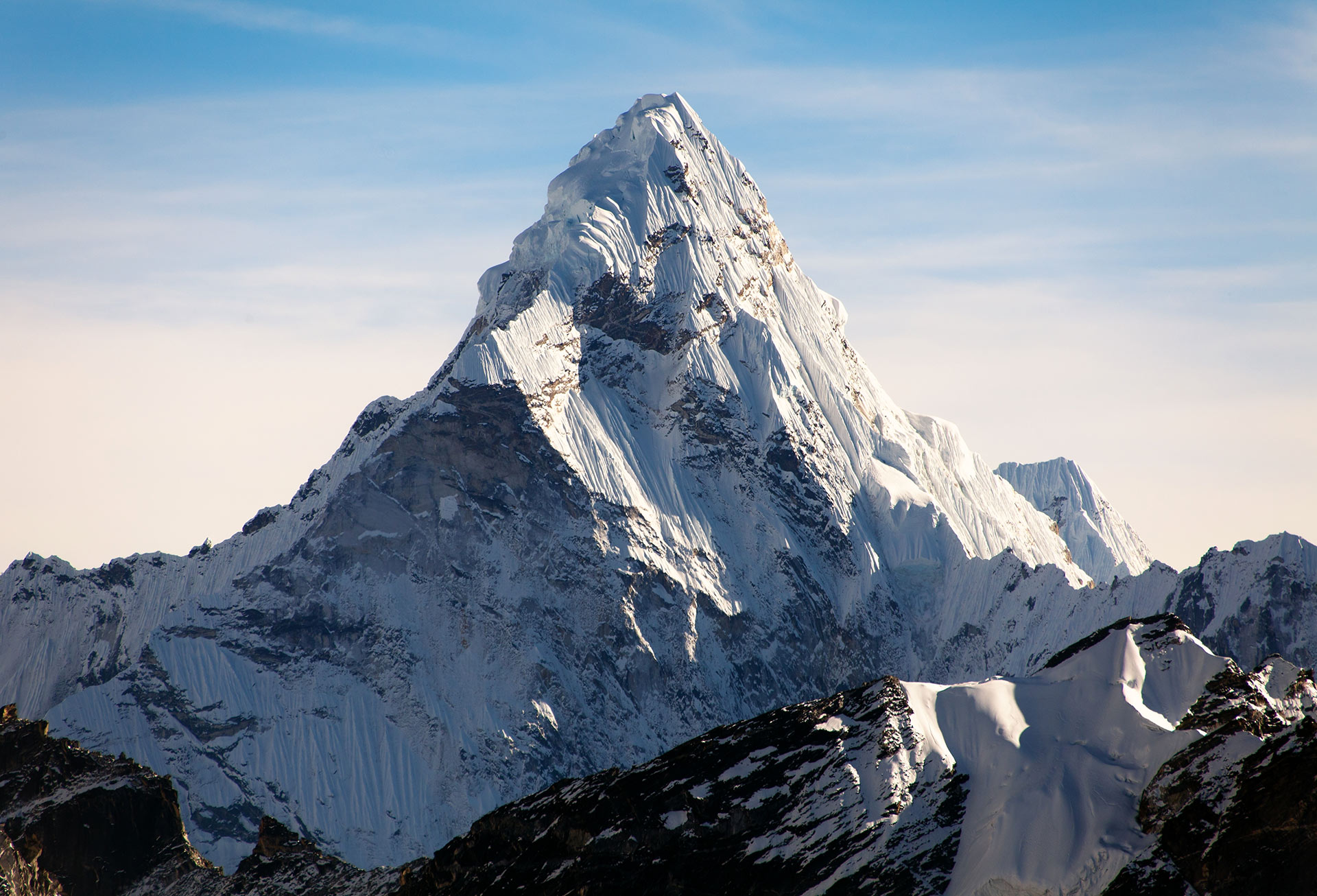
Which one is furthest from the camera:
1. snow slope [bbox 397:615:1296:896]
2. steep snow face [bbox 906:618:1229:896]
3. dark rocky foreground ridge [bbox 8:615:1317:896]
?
snow slope [bbox 397:615:1296:896]

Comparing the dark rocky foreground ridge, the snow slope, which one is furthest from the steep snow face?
the dark rocky foreground ridge

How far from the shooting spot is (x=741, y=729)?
Answer: 178250 millimetres

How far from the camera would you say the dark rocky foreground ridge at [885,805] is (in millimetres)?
124500

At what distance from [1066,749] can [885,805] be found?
17.3 m

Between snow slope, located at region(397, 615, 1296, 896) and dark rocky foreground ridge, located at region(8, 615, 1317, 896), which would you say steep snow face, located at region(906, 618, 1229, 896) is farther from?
dark rocky foreground ridge, located at region(8, 615, 1317, 896)

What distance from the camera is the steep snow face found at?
136000mm

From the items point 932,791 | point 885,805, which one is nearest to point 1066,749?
point 932,791

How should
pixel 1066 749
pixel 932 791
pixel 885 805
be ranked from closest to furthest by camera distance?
pixel 885 805 → pixel 1066 749 → pixel 932 791

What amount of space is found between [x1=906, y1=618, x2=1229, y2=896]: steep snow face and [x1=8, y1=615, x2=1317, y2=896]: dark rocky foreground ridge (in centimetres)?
34

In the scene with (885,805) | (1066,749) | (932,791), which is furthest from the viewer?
(932,791)

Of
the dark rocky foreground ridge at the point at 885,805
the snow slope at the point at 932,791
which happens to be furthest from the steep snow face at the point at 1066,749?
the dark rocky foreground ridge at the point at 885,805

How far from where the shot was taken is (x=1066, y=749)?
152 meters

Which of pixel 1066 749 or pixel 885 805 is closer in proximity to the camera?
pixel 885 805

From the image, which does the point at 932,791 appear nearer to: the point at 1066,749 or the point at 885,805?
the point at 885,805
